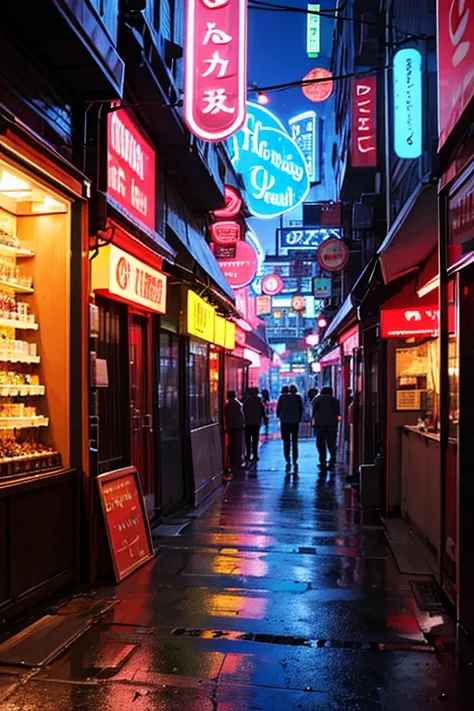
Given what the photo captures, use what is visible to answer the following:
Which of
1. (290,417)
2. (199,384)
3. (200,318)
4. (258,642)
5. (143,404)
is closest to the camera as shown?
(258,642)

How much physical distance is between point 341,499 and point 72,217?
26.1ft

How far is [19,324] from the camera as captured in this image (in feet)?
21.1

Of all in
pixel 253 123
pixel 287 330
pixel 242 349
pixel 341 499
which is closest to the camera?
pixel 341 499

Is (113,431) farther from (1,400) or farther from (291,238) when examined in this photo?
(291,238)

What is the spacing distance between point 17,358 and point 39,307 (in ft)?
1.98

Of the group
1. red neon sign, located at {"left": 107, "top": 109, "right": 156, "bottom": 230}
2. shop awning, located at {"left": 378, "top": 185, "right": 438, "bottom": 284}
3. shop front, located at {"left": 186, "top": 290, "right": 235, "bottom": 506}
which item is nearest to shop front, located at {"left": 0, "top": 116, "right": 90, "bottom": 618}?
red neon sign, located at {"left": 107, "top": 109, "right": 156, "bottom": 230}

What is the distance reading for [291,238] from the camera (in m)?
28.5

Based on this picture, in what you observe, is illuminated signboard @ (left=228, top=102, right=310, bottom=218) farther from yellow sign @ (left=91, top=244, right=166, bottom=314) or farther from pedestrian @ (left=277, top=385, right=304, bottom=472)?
yellow sign @ (left=91, top=244, right=166, bottom=314)

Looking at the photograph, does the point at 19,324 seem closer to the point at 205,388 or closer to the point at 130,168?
the point at 130,168

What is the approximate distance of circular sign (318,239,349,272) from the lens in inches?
845

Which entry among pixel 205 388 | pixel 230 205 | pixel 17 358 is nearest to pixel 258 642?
pixel 17 358

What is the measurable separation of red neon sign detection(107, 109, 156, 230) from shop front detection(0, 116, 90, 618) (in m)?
1.27

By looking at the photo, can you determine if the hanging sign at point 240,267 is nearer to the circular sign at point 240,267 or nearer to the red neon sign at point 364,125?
the circular sign at point 240,267

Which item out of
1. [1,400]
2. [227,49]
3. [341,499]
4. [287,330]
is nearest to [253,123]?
[227,49]
